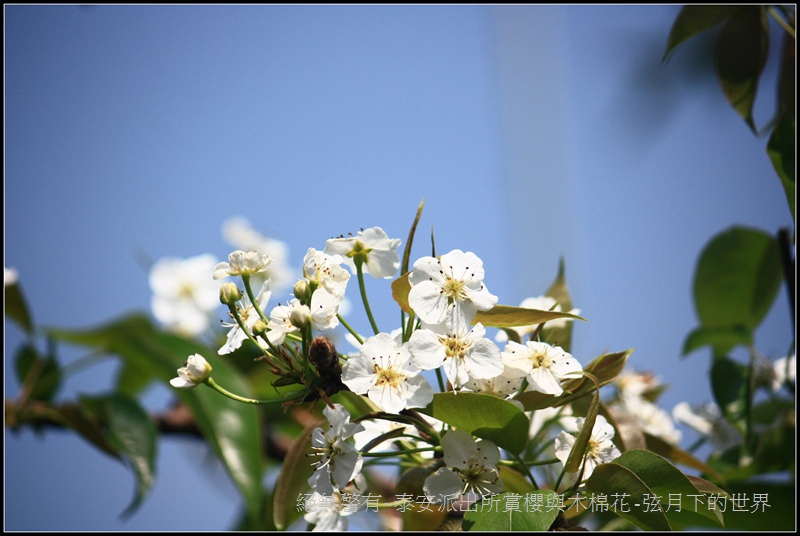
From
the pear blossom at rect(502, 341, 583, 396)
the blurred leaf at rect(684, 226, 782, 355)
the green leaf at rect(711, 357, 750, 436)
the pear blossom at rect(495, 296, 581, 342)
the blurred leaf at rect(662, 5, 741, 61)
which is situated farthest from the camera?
the blurred leaf at rect(684, 226, 782, 355)

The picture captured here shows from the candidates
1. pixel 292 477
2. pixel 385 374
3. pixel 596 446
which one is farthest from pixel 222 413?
pixel 596 446

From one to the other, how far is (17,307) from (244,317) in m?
1.57

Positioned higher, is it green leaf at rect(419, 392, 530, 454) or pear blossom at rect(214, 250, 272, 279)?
pear blossom at rect(214, 250, 272, 279)

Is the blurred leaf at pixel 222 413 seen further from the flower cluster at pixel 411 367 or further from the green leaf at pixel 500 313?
the green leaf at pixel 500 313

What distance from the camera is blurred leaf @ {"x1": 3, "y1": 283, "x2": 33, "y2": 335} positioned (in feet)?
6.91

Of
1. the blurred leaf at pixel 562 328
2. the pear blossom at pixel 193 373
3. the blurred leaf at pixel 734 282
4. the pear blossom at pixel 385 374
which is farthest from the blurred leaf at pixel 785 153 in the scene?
the pear blossom at pixel 193 373

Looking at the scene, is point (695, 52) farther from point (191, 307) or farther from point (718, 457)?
point (191, 307)

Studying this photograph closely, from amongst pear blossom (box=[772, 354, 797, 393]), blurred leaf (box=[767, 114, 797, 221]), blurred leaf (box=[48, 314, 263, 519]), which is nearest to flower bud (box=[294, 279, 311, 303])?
blurred leaf (box=[48, 314, 263, 519])

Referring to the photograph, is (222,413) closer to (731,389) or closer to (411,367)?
(411,367)

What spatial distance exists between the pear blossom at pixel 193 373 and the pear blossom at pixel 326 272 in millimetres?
185

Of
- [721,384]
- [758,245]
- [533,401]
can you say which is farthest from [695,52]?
[533,401]

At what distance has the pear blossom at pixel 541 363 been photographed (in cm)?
87

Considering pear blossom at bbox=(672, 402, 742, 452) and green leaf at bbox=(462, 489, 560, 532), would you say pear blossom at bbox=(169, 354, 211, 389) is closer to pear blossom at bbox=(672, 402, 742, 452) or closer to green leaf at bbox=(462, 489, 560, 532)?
green leaf at bbox=(462, 489, 560, 532)

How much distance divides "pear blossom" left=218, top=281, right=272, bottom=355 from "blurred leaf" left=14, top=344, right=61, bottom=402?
1434 millimetres
